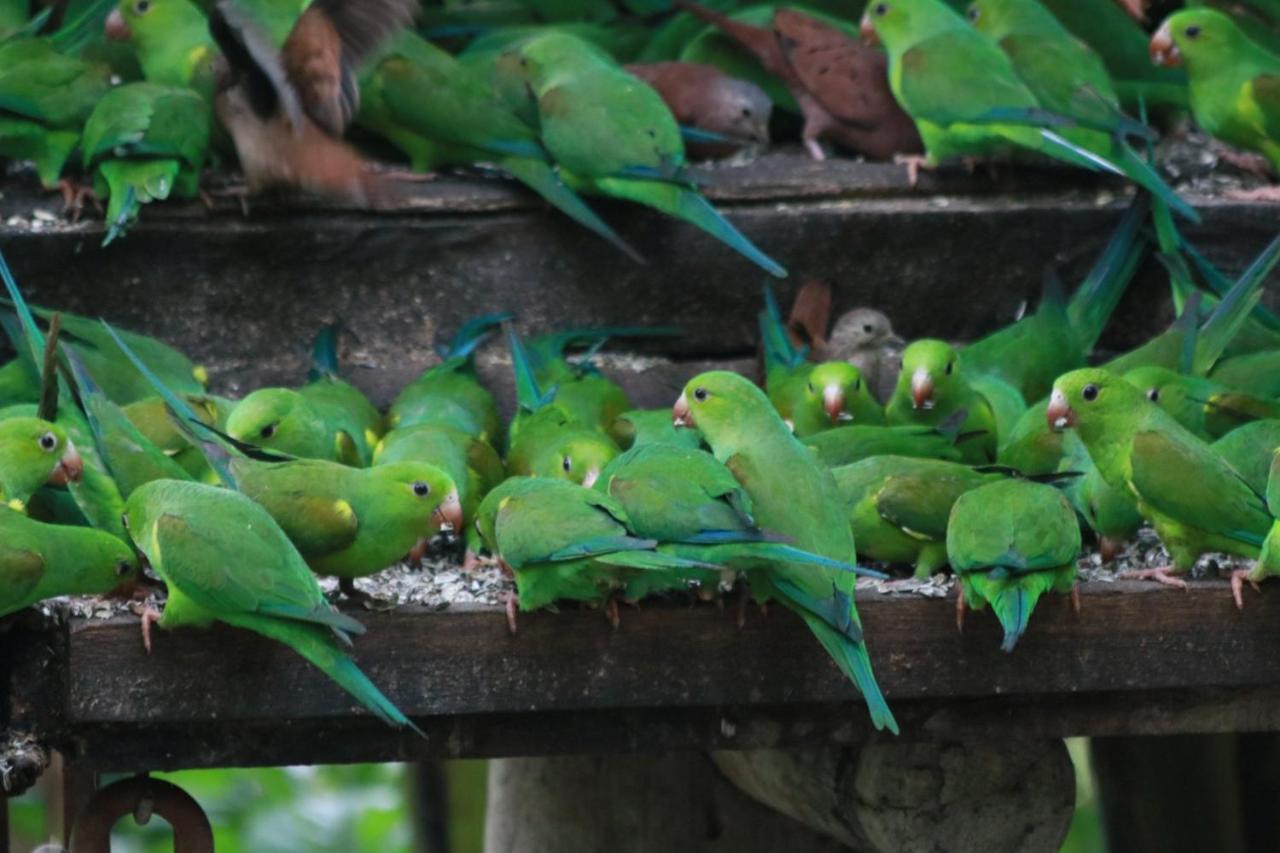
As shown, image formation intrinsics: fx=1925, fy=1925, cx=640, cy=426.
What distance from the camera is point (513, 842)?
5.39 m

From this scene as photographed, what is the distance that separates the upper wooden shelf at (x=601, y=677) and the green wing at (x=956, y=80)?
175cm

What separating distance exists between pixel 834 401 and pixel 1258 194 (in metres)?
1.54

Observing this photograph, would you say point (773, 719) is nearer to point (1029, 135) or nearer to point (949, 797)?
point (949, 797)

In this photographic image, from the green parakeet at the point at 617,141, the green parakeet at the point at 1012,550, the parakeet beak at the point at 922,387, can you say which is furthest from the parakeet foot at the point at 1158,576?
the green parakeet at the point at 617,141

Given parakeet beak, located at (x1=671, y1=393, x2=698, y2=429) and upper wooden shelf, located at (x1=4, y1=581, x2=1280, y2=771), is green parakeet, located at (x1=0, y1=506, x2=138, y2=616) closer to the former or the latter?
upper wooden shelf, located at (x1=4, y1=581, x2=1280, y2=771)

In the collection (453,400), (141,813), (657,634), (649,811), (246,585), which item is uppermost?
(246,585)

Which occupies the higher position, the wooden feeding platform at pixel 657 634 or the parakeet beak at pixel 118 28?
the parakeet beak at pixel 118 28

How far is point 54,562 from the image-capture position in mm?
3291

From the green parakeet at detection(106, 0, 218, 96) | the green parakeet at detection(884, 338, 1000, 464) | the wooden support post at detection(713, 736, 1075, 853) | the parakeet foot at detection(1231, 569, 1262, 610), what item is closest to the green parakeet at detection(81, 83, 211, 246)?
the green parakeet at detection(106, 0, 218, 96)

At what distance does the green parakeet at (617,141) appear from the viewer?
15.6 ft

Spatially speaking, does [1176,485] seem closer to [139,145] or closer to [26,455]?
[26,455]

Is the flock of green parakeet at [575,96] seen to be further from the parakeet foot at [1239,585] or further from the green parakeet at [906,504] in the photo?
the parakeet foot at [1239,585]

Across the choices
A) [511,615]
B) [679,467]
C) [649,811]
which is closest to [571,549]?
[511,615]

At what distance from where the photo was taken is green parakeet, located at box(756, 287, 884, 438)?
4.24 metres
